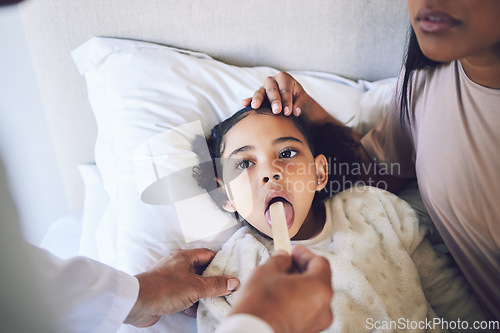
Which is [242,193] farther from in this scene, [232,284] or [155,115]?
[155,115]

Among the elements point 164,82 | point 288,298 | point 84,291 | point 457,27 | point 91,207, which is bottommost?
point 91,207

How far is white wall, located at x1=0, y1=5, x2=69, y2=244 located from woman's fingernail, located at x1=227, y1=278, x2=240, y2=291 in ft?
1.93

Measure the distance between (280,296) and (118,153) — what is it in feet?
2.37

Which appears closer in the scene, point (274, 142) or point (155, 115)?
point (274, 142)

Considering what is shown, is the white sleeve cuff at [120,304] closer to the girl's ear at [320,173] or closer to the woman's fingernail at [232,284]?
the woman's fingernail at [232,284]

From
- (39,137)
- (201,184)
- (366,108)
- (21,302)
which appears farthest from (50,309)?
(366,108)

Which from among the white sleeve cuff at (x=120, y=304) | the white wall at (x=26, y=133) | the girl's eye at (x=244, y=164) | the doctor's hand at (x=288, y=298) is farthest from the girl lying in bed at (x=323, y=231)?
the white wall at (x=26, y=133)

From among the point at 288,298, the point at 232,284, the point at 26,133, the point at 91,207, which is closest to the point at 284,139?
the point at 232,284

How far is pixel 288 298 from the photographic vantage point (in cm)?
50

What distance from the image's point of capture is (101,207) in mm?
1200

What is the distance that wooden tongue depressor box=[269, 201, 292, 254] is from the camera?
643 millimetres

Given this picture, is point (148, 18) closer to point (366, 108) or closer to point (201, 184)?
point (201, 184)

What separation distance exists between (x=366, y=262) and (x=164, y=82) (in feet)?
2.36

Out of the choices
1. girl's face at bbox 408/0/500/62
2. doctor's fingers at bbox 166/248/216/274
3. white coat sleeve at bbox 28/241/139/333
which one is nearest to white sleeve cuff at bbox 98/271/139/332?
white coat sleeve at bbox 28/241/139/333
